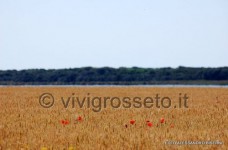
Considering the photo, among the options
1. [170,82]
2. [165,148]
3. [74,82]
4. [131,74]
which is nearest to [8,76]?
[74,82]

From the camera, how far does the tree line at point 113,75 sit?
87.0 meters

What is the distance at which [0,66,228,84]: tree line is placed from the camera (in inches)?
3425

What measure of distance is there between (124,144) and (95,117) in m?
4.78

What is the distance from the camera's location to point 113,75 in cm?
9306

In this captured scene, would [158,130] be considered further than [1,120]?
No

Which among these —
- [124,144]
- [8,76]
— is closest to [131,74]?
[8,76]

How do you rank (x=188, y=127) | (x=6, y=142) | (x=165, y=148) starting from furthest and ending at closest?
1. (x=188, y=127)
2. (x=6, y=142)
3. (x=165, y=148)

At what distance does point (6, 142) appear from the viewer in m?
8.11

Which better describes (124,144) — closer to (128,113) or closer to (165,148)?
(165,148)

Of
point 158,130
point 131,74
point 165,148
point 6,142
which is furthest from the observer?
point 131,74
